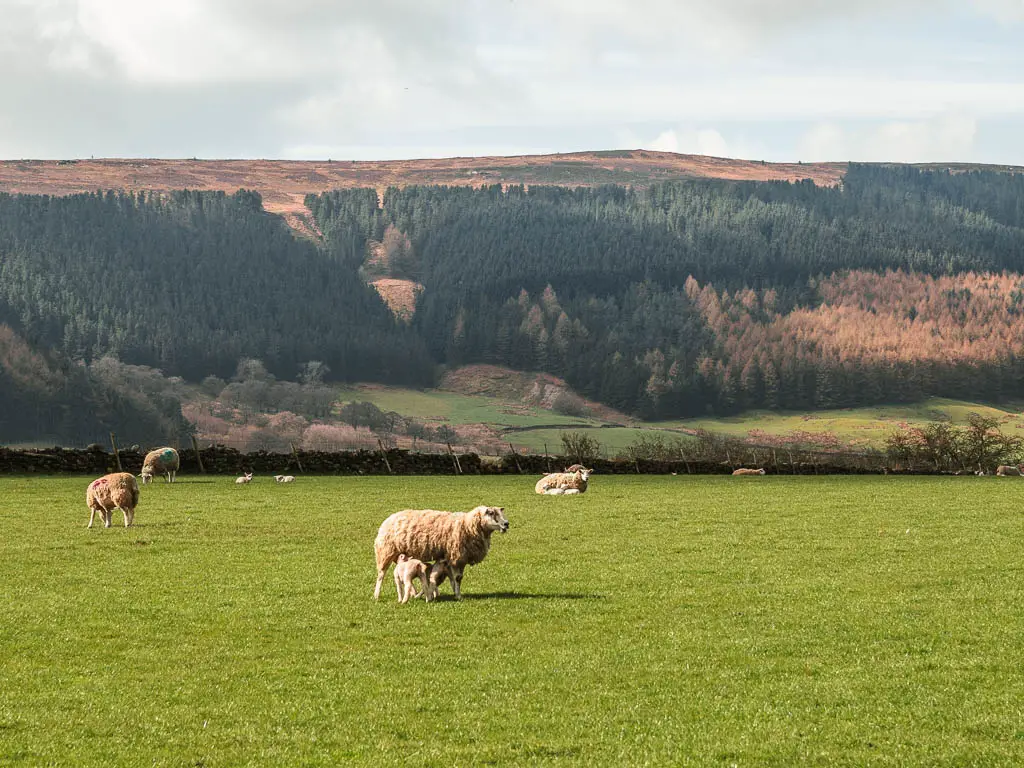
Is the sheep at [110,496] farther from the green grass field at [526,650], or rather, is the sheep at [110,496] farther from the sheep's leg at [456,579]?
the sheep's leg at [456,579]

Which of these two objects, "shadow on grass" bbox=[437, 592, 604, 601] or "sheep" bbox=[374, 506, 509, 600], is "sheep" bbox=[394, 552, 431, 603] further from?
"shadow on grass" bbox=[437, 592, 604, 601]

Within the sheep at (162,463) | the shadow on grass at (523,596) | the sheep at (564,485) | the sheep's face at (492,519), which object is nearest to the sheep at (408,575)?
the shadow on grass at (523,596)

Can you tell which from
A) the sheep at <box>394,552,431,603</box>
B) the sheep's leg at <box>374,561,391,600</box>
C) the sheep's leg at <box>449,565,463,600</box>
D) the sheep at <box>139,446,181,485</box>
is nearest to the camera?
the sheep at <box>394,552,431,603</box>

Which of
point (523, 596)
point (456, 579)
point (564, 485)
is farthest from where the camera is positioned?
point (564, 485)

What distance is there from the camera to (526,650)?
16.6m

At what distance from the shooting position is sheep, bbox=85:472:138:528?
32156mm

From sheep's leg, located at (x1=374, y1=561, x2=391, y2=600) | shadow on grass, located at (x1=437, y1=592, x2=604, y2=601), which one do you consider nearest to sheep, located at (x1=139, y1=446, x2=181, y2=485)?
sheep's leg, located at (x1=374, y1=561, x2=391, y2=600)

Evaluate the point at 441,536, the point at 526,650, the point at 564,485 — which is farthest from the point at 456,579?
the point at 564,485

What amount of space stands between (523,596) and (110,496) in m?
15.4

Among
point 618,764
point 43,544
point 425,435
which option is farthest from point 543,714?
point 425,435

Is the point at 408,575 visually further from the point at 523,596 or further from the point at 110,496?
the point at 110,496

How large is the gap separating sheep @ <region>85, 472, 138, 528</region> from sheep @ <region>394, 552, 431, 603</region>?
567 inches

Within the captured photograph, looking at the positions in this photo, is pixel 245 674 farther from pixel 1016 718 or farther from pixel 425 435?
pixel 425 435

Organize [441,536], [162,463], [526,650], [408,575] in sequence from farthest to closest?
1. [162,463]
2. [441,536]
3. [408,575]
4. [526,650]
